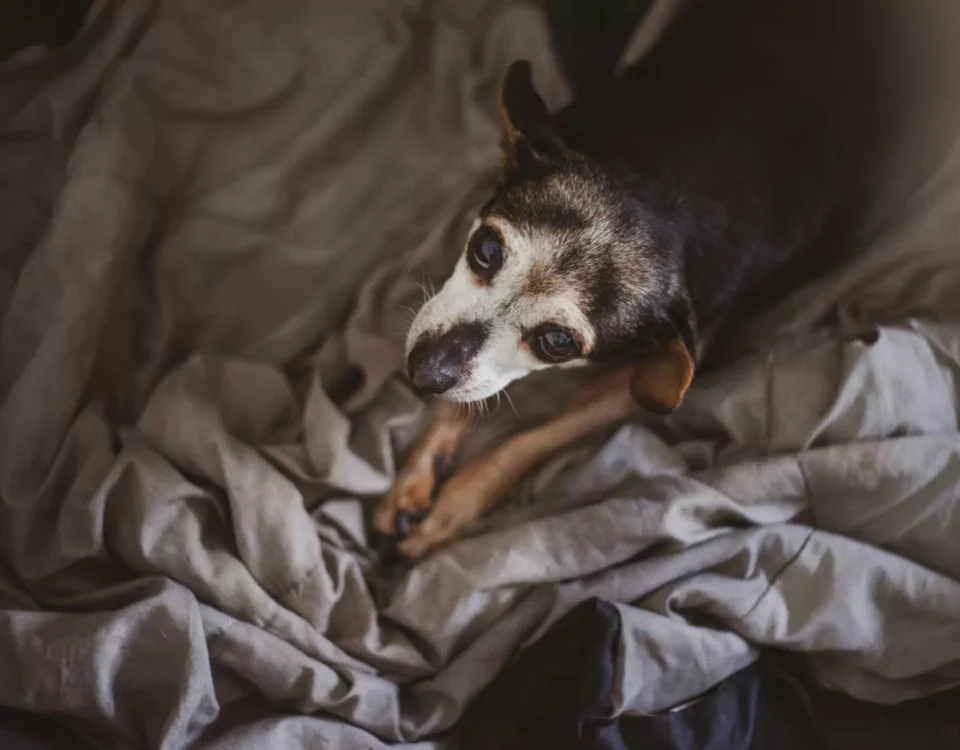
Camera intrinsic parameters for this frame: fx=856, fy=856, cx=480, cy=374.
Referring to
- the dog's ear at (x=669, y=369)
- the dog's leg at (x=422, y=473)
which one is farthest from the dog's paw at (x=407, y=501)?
the dog's ear at (x=669, y=369)

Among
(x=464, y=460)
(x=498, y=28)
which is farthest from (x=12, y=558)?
(x=498, y=28)

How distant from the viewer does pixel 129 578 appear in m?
1.48

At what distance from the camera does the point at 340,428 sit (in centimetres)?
155

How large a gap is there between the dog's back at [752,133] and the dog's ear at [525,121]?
7 centimetres

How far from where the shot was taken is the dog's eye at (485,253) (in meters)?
1.40

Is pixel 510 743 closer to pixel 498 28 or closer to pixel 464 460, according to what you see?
pixel 464 460

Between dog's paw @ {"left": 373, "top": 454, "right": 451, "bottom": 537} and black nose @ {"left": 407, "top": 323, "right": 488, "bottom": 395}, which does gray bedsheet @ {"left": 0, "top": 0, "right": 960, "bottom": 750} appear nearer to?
dog's paw @ {"left": 373, "top": 454, "right": 451, "bottom": 537}

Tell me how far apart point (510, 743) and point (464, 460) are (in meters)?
0.52

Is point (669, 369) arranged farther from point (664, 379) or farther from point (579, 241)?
point (579, 241)

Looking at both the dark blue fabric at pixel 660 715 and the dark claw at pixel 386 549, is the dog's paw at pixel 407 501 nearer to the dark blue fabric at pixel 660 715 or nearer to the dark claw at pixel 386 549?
the dark claw at pixel 386 549

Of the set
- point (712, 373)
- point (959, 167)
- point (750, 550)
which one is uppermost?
point (959, 167)

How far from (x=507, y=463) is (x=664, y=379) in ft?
1.09

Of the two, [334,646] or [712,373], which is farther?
[712,373]

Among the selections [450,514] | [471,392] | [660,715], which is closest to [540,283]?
[471,392]
